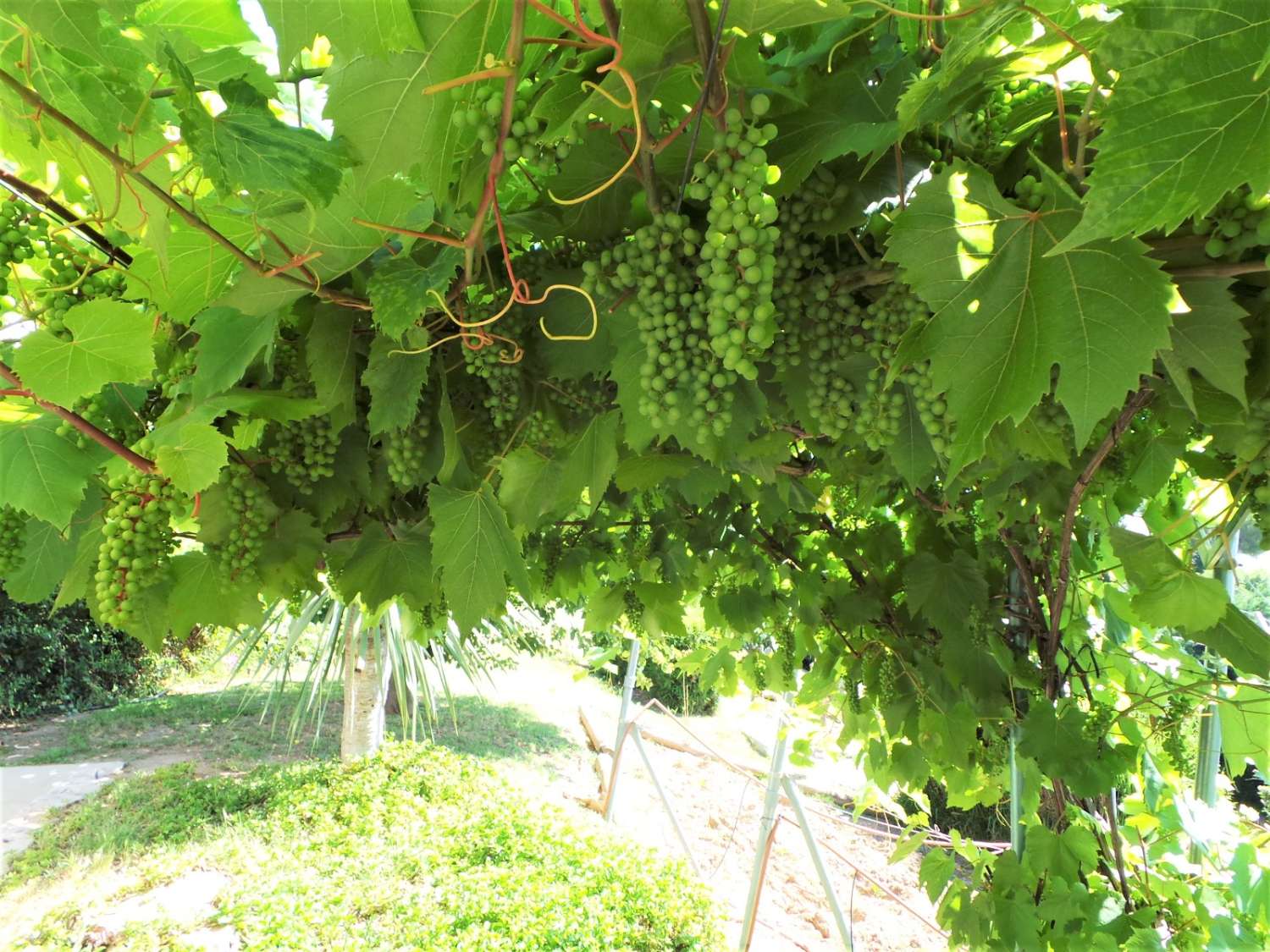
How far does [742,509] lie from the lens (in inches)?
74.9

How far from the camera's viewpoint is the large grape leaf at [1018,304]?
23.2 inches

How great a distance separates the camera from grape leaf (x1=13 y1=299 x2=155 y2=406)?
78 cm

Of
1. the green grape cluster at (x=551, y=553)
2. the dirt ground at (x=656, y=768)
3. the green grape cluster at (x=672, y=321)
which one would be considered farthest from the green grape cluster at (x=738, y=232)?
the dirt ground at (x=656, y=768)

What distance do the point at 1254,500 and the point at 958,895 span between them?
1.27 meters

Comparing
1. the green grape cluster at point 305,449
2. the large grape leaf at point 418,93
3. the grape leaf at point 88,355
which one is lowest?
the green grape cluster at point 305,449

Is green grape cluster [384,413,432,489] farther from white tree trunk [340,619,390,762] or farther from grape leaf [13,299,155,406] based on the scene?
white tree trunk [340,619,390,762]

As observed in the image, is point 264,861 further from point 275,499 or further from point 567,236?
Answer: point 567,236

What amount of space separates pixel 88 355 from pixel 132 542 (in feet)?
0.70

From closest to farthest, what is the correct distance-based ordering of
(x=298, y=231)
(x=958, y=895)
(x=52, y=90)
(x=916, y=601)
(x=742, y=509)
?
(x=52, y=90) → (x=298, y=231) → (x=916, y=601) → (x=958, y=895) → (x=742, y=509)

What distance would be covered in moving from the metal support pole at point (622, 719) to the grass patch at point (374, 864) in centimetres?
40

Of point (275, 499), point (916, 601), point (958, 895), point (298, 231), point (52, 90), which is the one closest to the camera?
point (52, 90)

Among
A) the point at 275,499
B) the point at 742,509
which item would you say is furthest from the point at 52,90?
the point at 742,509

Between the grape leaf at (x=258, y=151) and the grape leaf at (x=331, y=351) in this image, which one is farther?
the grape leaf at (x=331, y=351)

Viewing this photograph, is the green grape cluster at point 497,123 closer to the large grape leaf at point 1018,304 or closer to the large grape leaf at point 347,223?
the large grape leaf at point 347,223
